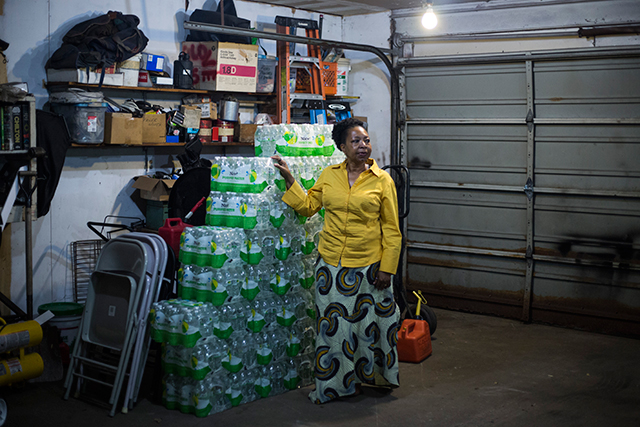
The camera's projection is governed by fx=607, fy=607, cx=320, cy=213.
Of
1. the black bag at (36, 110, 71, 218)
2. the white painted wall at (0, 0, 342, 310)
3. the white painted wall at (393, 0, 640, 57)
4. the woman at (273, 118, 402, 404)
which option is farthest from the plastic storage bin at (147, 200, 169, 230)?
the white painted wall at (393, 0, 640, 57)

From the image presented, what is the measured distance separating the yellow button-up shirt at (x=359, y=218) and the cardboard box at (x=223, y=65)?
6.80 ft

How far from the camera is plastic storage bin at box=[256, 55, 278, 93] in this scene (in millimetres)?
6145

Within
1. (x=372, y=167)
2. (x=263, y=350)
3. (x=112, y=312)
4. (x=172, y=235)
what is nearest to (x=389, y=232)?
(x=372, y=167)

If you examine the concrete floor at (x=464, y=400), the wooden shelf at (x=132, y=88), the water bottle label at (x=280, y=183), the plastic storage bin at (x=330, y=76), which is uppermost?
the plastic storage bin at (x=330, y=76)

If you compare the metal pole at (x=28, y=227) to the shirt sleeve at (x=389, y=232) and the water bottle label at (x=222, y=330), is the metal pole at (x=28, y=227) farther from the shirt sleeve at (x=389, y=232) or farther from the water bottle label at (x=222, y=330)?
the shirt sleeve at (x=389, y=232)

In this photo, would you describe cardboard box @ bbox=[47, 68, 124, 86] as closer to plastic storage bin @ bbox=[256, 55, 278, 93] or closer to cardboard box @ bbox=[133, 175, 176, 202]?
cardboard box @ bbox=[133, 175, 176, 202]

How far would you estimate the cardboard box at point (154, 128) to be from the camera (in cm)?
545

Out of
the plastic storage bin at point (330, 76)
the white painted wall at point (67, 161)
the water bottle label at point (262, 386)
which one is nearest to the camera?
the water bottle label at point (262, 386)

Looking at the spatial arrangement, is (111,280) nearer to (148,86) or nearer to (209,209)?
(209,209)

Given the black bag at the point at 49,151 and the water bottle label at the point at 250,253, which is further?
the black bag at the point at 49,151

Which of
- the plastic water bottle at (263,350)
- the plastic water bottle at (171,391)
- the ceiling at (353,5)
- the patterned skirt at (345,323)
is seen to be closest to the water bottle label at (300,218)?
the patterned skirt at (345,323)

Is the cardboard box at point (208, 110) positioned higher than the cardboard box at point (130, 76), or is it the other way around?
the cardboard box at point (130, 76)

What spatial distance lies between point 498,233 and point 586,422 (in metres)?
2.73

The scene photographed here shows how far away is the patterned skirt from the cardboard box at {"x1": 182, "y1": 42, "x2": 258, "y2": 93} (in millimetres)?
2436
